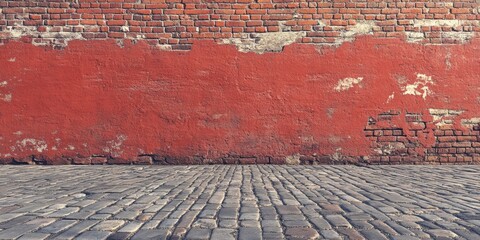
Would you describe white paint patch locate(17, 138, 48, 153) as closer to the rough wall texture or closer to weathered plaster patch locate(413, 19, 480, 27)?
the rough wall texture

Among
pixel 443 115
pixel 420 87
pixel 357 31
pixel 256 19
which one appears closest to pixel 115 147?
pixel 256 19

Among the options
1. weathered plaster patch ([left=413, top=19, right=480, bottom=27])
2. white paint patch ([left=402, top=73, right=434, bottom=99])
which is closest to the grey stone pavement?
white paint patch ([left=402, top=73, right=434, bottom=99])

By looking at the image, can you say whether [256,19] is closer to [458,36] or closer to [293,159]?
[293,159]

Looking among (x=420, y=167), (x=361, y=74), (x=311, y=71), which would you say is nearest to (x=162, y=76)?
(x=311, y=71)

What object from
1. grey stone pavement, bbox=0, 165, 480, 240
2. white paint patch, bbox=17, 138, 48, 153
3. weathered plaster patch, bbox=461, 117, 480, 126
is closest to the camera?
grey stone pavement, bbox=0, 165, 480, 240

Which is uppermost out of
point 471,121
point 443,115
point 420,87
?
point 420,87

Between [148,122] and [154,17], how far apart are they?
1.78 m

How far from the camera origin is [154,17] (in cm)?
682

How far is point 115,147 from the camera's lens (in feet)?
22.0

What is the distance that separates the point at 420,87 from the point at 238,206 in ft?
16.3

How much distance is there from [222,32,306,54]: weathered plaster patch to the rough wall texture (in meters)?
0.02

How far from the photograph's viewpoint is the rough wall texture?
6.71 metres

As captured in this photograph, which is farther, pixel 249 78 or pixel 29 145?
pixel 249 78

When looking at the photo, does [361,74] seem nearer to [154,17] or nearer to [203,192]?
[154,17]
